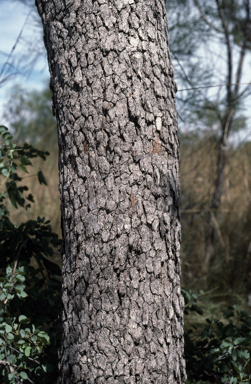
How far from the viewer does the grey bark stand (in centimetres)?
94

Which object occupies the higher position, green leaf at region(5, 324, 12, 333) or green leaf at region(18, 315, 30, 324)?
green leaf at region(18, 315, 30, 324)

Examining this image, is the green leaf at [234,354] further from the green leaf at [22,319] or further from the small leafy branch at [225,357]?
the green leaf at [22,319]

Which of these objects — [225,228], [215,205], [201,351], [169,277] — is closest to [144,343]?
[169,277]

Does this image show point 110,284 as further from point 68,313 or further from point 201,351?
point 201,351

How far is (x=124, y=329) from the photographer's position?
0.94 meters

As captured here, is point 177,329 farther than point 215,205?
No

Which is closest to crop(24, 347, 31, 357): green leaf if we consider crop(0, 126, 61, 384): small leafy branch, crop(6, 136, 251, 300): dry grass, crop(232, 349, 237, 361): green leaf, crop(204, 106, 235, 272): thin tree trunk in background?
crop(0, 126, 61, 384): small leafy branch

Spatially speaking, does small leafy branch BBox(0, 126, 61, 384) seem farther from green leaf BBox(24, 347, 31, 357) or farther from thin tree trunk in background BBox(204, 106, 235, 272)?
thin tree trunk in background BBox(204, 106, 235, 272)

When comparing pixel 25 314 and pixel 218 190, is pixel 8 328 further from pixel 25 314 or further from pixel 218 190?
pixel 218 190

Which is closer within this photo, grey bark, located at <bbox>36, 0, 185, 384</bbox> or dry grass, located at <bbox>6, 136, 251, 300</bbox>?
grey bark, located at <bbox>36, 0, 185, 384</bbox>

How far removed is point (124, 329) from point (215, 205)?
2010 mm


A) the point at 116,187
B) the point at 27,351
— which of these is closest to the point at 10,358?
the point at 27,351

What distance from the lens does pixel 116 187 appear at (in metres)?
0.94

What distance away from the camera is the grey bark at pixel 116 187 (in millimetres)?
936
